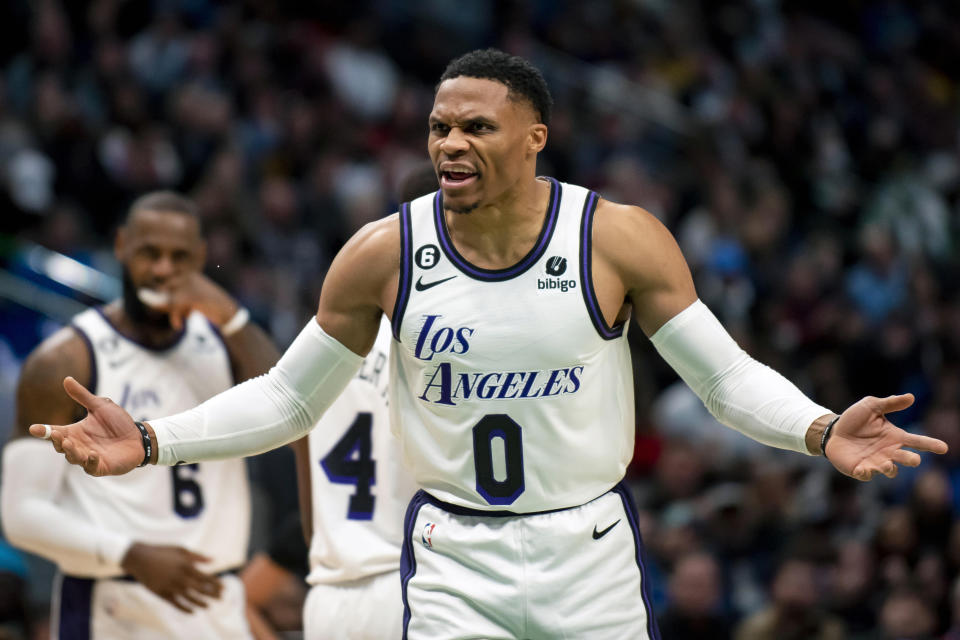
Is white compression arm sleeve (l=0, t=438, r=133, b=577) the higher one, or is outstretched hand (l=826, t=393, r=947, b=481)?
outstretched hand (l=826, t=393, r=947, b=481)

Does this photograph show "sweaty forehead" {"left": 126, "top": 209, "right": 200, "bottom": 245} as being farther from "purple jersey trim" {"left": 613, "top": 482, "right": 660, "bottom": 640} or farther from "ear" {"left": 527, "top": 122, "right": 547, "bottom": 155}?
"purple jersey trim" {"left": 613, "top": 482, "right": 660, "bottom": 640}

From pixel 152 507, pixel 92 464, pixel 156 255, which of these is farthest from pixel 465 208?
Result: pixel 152 507

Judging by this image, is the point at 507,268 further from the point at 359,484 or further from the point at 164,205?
the point at 164,205

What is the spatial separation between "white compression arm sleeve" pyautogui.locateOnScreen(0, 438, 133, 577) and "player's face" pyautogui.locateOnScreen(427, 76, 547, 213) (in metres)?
2.17

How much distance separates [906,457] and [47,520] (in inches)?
126

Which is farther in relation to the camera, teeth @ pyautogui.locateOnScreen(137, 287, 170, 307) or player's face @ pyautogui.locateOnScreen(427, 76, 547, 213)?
A: teeth @ pyautogui.locateOnScreen(137, 287, 170, 307)

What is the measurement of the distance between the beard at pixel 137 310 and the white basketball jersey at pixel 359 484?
1.14 metres

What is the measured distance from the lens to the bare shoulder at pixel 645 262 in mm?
3742

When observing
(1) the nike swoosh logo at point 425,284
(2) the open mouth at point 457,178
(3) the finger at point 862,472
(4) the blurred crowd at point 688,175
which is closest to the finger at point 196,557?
(1) the nike swoosh logo at point 425,284

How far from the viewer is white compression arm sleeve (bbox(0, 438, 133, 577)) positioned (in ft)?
16.6

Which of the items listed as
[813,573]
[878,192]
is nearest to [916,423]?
[813,573]

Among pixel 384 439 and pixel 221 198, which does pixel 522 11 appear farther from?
pixel 384 439

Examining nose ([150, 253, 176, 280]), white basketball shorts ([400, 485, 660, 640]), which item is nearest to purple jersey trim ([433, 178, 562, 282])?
white basketball shorts ([400, 485, 660, 640])

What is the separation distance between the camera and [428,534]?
3.80 m
